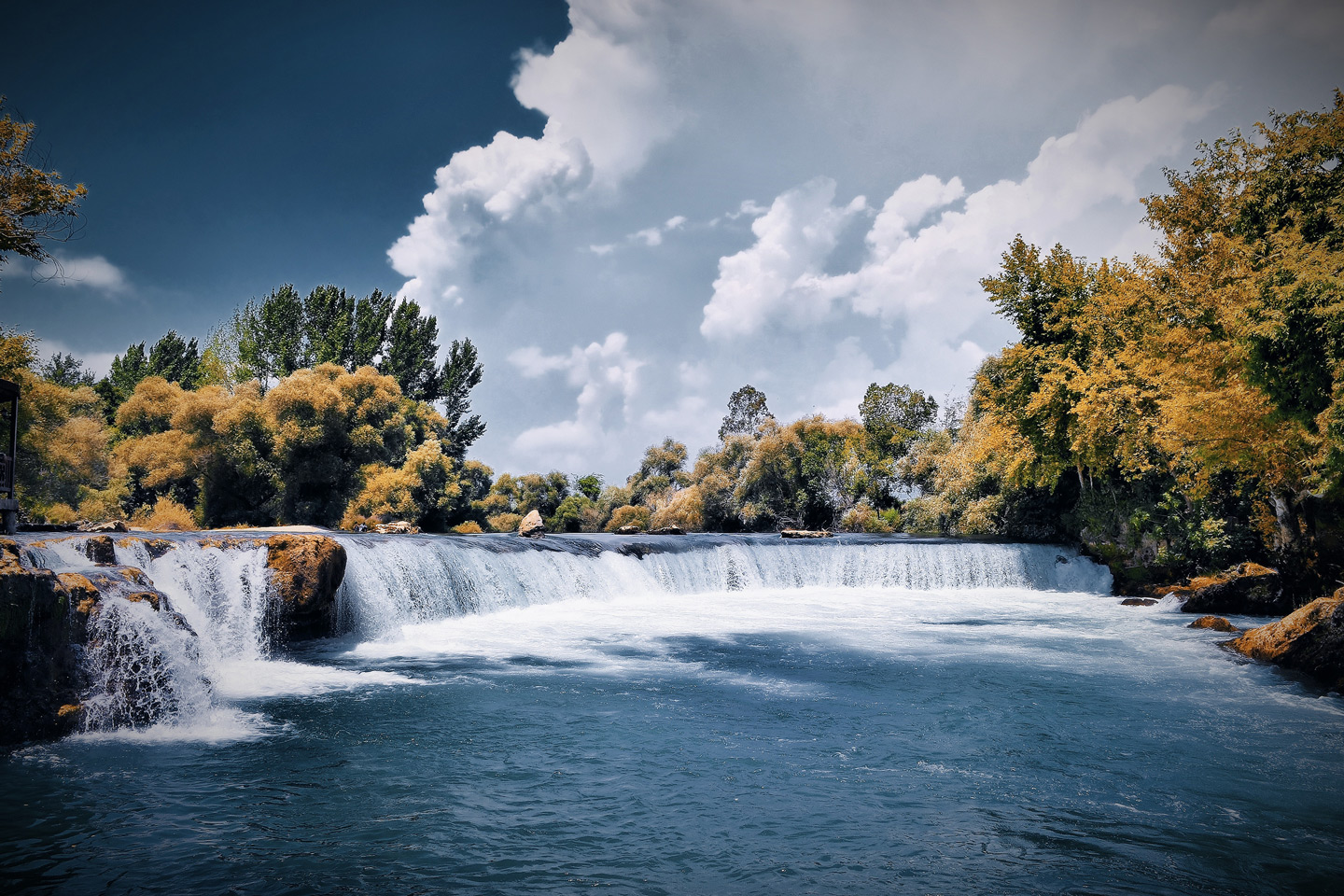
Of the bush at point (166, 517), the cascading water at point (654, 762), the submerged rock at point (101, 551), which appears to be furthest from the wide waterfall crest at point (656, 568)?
the bush at point (166, 517)

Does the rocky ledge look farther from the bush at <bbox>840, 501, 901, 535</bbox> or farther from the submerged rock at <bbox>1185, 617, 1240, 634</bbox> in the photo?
the bush at <bbox>840, 501, 901, 535</bbox>

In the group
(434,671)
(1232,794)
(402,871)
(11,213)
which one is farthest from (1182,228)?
(11,213)

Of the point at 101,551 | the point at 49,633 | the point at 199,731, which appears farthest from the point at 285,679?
the point at 101,551

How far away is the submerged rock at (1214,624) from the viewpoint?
12875 millimetres

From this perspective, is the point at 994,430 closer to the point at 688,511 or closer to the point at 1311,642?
the point at 1311,642

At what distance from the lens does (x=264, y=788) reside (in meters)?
5.32

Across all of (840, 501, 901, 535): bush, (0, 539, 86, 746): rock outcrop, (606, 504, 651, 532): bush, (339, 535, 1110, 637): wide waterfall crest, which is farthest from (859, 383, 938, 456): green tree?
(0, 539, 86, 746): rock outcrop

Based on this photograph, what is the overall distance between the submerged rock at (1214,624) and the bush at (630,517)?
1326 inches

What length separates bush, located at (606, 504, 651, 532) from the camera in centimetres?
4559

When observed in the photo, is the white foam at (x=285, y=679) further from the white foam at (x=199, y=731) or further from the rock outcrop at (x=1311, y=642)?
the rock outcrop at (x=1311, y=642)

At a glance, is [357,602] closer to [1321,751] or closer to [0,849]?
[0,849]

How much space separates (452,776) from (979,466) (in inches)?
981

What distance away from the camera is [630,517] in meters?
46.2

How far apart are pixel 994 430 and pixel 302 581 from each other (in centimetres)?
1986
